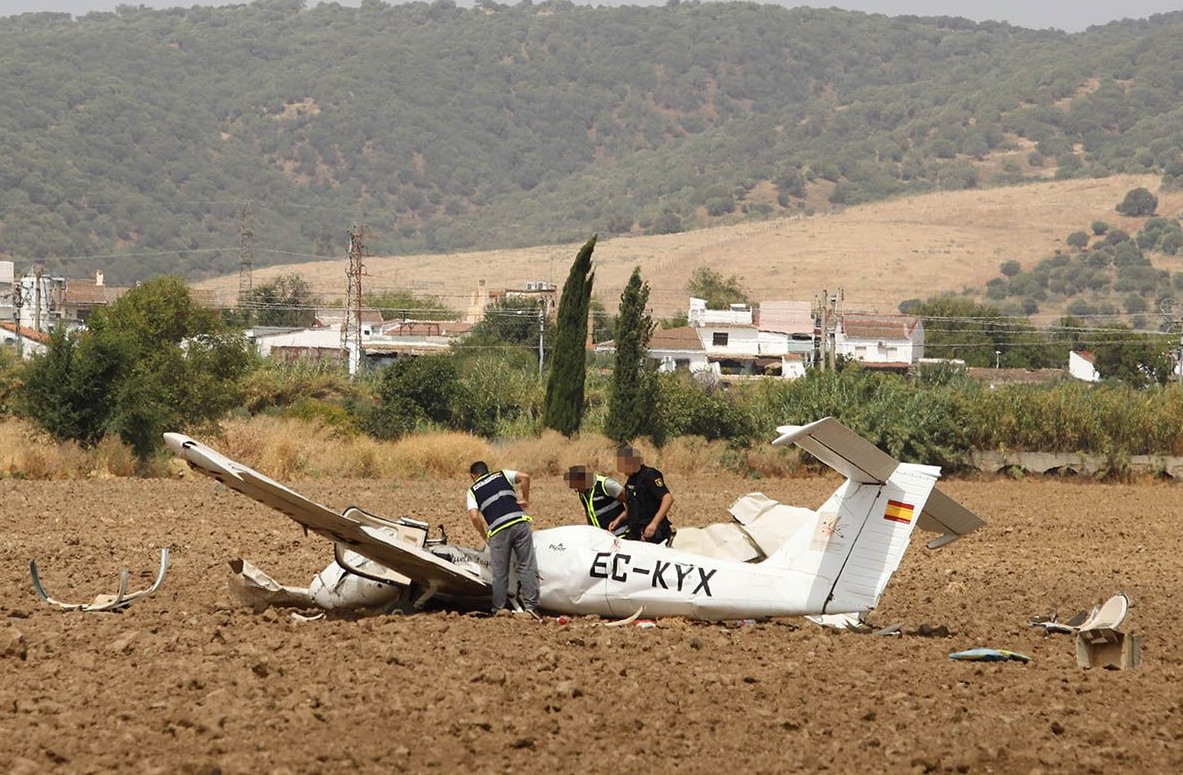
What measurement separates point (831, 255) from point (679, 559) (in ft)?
512

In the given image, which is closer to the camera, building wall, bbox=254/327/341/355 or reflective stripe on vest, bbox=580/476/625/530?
reflective stripe on vest, bbox=580/476/625/530

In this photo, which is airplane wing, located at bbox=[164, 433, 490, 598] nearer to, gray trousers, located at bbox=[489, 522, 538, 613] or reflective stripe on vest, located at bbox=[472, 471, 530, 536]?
gray trousers, located at bbox=[489, 522, 538, 613]

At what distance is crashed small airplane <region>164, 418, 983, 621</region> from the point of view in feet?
39.7

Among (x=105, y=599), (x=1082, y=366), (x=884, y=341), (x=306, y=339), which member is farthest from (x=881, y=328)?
(x=105, y=599)

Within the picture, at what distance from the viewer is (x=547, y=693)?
972cm

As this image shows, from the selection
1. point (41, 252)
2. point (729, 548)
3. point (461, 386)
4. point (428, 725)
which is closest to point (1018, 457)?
point (461, 386)

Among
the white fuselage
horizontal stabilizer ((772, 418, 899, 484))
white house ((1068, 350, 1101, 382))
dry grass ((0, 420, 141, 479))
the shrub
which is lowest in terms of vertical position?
white house ((1068, 350, 1101, 382))

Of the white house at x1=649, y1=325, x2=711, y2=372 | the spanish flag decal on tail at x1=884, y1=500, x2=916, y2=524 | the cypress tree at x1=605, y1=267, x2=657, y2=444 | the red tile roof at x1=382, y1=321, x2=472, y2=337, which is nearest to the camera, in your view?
the spanish flag decal on tail at x1=884, y1=500, x2=916, y2=524

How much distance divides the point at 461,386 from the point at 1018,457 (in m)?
16.1

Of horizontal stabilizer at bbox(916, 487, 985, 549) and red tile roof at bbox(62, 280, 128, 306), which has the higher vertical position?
horizontal stabilizer at bbox(916, 487, 985, 549)

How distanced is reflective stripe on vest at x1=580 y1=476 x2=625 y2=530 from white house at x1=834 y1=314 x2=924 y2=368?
79.0 m

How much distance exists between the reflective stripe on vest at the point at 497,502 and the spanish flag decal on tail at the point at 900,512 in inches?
113

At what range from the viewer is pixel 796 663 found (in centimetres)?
1097

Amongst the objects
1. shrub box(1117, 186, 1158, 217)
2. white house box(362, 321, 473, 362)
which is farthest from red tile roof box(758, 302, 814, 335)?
shrub box(1117, 186, 1158, 217)
